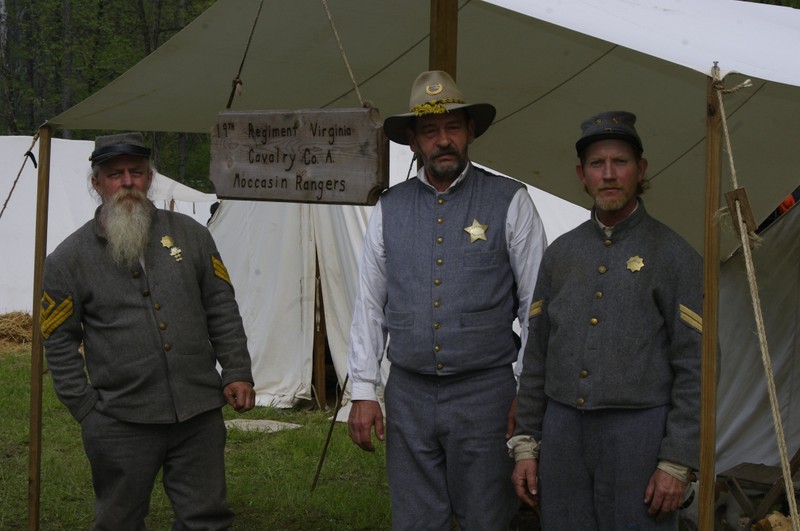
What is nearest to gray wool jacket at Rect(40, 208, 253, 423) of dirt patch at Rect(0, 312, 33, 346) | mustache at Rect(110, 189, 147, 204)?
mustache at Rect(110, 189, 147, 204)

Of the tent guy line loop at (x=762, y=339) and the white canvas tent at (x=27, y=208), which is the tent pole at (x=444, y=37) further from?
the white canvas tent at (x=27, y=208)

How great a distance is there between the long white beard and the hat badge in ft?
3.56

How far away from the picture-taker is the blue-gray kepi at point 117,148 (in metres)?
3.29

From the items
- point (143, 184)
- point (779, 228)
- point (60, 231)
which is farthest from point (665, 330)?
point (60, 231)

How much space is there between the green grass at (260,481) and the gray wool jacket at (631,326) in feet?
8.12

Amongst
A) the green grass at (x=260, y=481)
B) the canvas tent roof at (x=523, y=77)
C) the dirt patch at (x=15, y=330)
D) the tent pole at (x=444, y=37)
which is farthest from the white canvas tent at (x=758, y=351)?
the dirt patch at (x=15, y=330)

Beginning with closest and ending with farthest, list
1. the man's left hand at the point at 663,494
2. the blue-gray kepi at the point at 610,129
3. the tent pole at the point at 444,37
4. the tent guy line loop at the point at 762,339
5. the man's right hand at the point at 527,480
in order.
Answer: the tent guy line loop at the point at 762,339
the man's left hand at the point at 663,494
the blue-gray kepi at the point at 610,129
the man's right hand at the point at 527,480
the tent pole at the point at 444,37

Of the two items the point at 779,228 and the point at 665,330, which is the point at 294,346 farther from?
the point at 665,330

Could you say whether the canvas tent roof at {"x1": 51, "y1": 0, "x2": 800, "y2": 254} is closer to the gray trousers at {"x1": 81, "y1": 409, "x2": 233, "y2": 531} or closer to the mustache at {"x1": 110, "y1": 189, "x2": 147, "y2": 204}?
the mustache at {"x1": 110, "y1": 189, "x2": 147, "y2": 204}

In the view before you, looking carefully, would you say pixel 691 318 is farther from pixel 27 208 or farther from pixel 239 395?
pixel 27 208

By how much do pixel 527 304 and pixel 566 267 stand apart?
0.29m

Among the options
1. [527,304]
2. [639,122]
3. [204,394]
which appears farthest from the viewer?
[639,122]

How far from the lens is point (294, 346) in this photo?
7730 millimetres

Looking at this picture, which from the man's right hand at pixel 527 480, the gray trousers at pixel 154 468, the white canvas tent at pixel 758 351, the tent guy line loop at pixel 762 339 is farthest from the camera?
the white canvas tent at pixel 758 351
